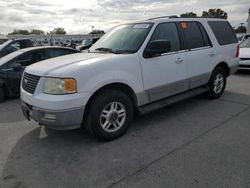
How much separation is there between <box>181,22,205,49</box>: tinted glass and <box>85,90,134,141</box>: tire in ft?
6.55

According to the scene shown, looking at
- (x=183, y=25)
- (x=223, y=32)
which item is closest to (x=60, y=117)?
(x=183, y=25)

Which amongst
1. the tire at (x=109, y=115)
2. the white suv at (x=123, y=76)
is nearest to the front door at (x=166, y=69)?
the white suv at (x=123, y=76)

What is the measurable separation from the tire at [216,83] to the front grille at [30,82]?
398 cm

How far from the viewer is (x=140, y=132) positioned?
4004mm

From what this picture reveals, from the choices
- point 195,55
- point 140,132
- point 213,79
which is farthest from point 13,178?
point 213,79

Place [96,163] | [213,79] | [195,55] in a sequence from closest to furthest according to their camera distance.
→ 1. [96,163]
2. [195,55]
3. [213,79]

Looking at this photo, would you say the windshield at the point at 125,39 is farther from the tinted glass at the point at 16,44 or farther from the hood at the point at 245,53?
the tinted glass at the point at 16,44

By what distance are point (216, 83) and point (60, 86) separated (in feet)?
13.3

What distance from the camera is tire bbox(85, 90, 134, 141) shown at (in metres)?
3.39

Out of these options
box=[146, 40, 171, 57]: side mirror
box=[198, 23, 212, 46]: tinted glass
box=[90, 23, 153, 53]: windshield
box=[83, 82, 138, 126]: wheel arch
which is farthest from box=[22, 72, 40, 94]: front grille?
box=[198, 23, 212, 46]: tinted glass

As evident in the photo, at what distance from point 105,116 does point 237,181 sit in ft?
6.52

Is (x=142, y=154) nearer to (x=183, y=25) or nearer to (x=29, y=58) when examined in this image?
(x=183, y=25)

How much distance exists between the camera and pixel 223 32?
571cm

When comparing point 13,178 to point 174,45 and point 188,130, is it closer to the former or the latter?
point 188,130
